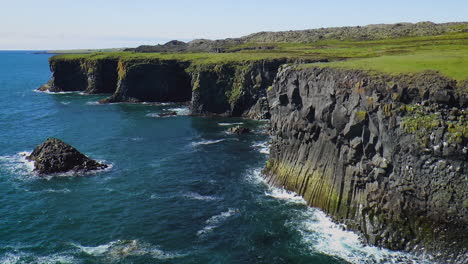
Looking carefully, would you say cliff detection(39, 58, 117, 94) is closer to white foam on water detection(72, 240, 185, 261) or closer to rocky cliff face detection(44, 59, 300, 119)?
rocky cliff face detection(44, 59, 300, 119)

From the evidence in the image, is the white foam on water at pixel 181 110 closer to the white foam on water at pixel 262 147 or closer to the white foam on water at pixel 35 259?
the white foam on water at pixel 262 147

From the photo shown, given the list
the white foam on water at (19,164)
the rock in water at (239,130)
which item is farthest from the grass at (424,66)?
the white foam on water at (19,164)

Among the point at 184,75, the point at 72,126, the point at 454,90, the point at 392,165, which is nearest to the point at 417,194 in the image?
the point at 392,165

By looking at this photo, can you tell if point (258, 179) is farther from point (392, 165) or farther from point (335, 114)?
point (392, 165)

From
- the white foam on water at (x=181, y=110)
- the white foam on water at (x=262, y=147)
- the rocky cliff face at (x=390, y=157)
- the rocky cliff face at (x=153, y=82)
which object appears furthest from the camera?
the rocky cliff face at (x=153, y=82)

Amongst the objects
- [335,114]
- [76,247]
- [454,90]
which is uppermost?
[454,90]

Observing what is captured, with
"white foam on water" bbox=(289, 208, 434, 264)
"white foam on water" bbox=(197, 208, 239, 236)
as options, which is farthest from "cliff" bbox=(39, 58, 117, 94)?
"white foam on water" bbox=(289, 208, 434, 264)
